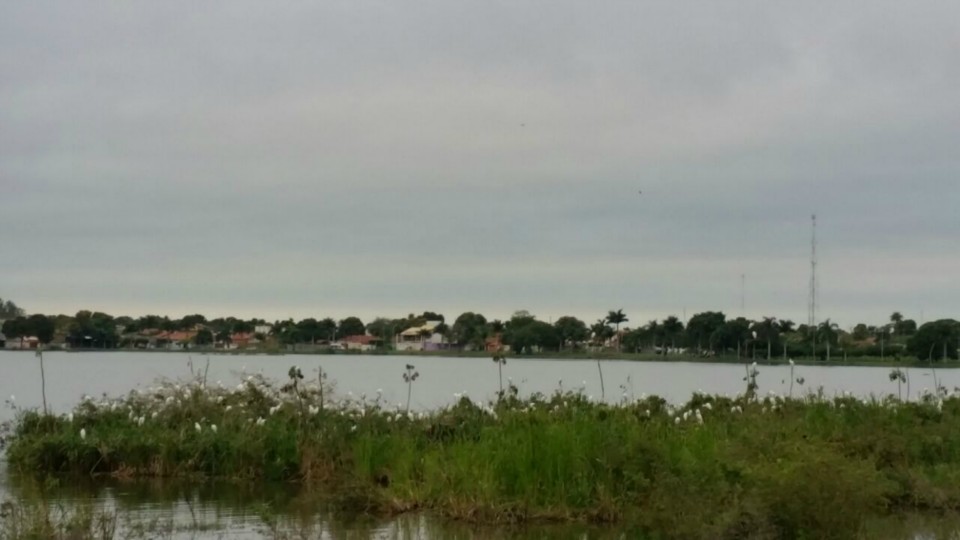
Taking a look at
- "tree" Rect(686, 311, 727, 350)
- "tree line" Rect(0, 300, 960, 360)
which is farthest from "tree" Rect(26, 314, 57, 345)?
"tree" Rect(686, 311, 727, 350)

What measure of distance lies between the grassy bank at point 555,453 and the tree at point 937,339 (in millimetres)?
25051

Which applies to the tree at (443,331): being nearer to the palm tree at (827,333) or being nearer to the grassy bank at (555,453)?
the palm tree at (827,333)

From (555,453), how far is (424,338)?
74988mm

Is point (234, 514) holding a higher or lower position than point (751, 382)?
lower

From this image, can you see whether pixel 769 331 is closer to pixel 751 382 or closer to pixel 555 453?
pixel 751 382

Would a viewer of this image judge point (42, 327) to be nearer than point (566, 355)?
Yes

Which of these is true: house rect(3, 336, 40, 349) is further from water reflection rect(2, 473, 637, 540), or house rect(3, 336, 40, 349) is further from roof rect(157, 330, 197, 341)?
water reflection rect(2, 473, 637, 540)

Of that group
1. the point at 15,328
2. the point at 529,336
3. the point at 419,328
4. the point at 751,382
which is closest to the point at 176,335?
the point at 15,328

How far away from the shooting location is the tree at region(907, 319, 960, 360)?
4534 cm

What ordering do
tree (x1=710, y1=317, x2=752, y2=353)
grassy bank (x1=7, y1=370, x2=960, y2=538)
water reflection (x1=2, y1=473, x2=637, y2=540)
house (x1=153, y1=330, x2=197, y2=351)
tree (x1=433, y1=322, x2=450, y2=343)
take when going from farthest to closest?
1. tree (x1=433, y1=322, x2=450, y2=343)
2. house (x1=153, y1=330, x2=197, y2=351)
3. tree (x1=710, y1=317, x2=752, y2=353)
4. water reflection (x1=2, y1=473, x2=637, y2=540)
5. grassy bank (x1=7, y1=370, x2=960, y2=538)

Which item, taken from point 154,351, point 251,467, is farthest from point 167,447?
point 154,351

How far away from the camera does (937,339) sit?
45.4 metres

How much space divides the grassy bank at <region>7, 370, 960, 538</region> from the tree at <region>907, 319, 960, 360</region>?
2505cm

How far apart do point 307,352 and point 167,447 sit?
63.6 metres
